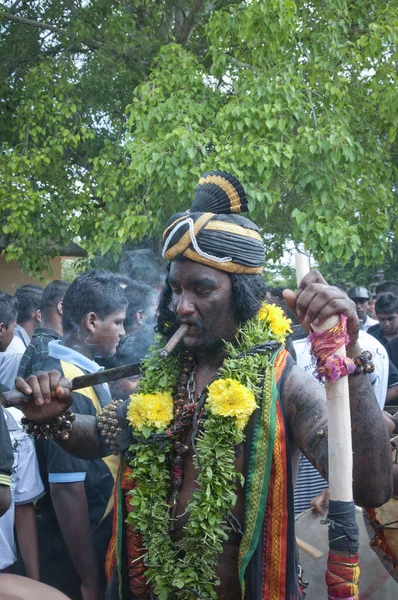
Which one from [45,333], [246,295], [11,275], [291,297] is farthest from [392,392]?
[11,275]

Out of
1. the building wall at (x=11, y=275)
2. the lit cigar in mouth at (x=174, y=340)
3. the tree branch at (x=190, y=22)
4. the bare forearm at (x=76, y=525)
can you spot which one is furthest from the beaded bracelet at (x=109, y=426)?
the building wall at (x=11, y=275)

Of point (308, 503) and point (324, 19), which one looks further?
point (324, 19)

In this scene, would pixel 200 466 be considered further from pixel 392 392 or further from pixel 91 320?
pixel 392 392

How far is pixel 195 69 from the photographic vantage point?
837 centimetres

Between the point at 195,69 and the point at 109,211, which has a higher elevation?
the point at 195,69

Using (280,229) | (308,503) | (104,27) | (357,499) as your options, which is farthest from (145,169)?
(357,499)

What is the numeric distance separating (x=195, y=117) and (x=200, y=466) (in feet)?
21.1

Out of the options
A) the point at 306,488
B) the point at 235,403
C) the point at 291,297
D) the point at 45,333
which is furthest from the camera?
the point at 45,333

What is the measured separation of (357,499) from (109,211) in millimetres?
6867

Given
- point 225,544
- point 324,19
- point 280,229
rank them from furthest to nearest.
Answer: point 280,229, point 324,19, point 225,544

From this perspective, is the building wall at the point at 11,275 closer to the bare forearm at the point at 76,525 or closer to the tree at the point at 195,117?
the tree at the point at 195,117

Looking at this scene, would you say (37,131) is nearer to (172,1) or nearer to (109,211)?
(109,211)

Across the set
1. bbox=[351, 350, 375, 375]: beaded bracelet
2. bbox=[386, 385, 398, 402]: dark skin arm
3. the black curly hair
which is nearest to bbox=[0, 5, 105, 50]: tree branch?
bbox=[386, 385, 398, 402]: dark skin arm

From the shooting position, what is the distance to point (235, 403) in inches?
93.3
